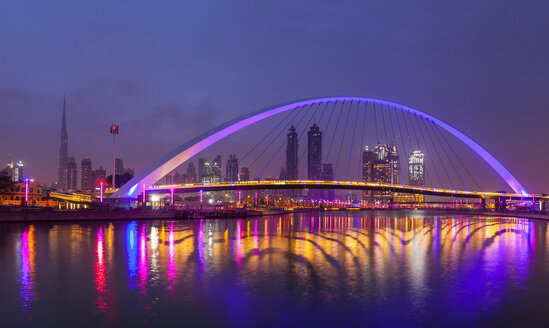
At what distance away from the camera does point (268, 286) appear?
44.4 ft

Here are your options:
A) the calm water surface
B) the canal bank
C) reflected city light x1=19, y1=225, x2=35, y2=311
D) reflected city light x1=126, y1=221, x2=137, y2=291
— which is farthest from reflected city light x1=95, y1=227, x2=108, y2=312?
the canal bank

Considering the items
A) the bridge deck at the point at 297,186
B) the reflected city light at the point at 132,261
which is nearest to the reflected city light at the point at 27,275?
the reflected city light at the point at 132,261

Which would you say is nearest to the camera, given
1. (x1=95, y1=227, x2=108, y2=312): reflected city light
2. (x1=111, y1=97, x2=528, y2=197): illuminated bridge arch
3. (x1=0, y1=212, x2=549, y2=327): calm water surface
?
(x1=0, y1=212, x2=549, y2=327): calm water surface

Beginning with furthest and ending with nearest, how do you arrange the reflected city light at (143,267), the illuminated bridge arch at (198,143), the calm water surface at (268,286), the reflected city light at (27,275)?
the illuminated bridge arch at (198,143) → the reflected city light at (143,267) → the reflected city light at (27,275) → the calm water surface at (268,286)

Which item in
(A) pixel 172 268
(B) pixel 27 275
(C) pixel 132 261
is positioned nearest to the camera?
(B) pixel 27 275

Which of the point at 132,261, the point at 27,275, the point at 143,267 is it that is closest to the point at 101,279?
the point at 143,267

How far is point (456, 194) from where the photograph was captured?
99.3 meters

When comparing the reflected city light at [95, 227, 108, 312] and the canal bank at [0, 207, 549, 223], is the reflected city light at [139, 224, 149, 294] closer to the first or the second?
the reflected city light at [95, 227, 108, 312]

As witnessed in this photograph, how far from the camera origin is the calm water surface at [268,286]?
10.2 metres

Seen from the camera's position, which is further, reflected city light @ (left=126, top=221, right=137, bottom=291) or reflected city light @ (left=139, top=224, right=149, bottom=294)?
reflected city light @ (left=126, top=221, right=137, bottom=291)

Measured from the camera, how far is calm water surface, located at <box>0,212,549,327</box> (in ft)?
33.5

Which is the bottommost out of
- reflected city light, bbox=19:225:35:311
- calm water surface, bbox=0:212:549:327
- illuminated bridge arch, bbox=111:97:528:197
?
calm water surface, bbox=0:212:549:327

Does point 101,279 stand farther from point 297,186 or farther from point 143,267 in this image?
point 297,186

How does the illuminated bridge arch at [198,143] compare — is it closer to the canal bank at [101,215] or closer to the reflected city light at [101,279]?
the canal bank at [101,215]
